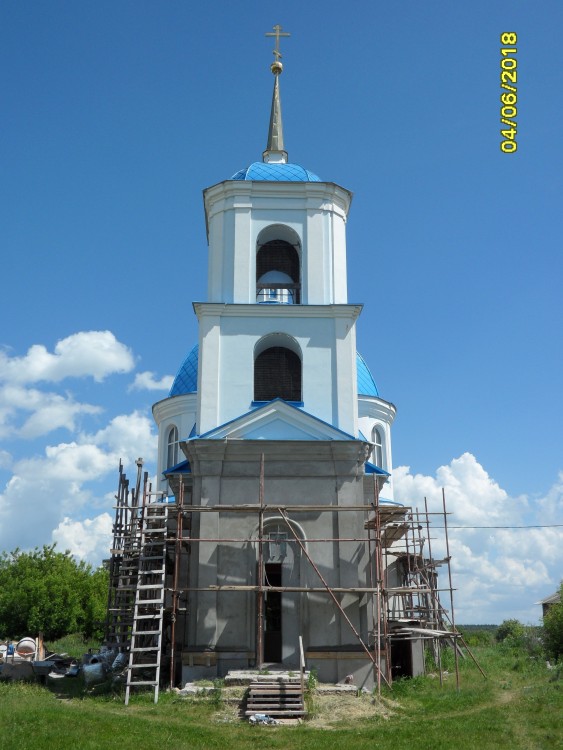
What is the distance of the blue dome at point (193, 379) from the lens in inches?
1137

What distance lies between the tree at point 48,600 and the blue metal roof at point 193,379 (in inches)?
623

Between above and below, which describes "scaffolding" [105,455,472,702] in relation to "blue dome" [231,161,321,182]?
below

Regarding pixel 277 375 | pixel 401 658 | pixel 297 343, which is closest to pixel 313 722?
pixel 401 658

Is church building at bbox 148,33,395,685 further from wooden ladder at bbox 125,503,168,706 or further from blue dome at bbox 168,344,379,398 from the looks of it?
blue dome at bbox 168,344,379,398

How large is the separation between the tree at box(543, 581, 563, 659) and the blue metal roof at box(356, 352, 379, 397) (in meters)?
9.64

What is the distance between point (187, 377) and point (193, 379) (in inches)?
13.6

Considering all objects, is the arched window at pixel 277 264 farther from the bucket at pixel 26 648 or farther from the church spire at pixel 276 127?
the bucket at pixel 26 648

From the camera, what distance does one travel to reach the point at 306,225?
73.2 feet

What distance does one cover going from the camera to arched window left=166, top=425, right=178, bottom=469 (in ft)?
94.3

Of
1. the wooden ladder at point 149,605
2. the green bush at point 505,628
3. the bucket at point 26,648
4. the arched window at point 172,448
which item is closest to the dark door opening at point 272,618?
the wooden ladder at point 149,605

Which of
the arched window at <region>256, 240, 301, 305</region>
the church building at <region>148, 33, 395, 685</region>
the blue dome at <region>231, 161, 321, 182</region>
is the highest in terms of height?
the blue dome at <region>231, 161, 321, 182</region>

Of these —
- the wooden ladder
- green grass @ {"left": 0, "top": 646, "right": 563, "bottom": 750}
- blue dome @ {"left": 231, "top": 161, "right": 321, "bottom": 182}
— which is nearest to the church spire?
blue dome @ {"left": 231, "top": 161, "right": 321, "bottom": 182}

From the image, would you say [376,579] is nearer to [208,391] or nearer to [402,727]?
[402,727]

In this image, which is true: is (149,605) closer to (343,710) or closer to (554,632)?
(343,710)
